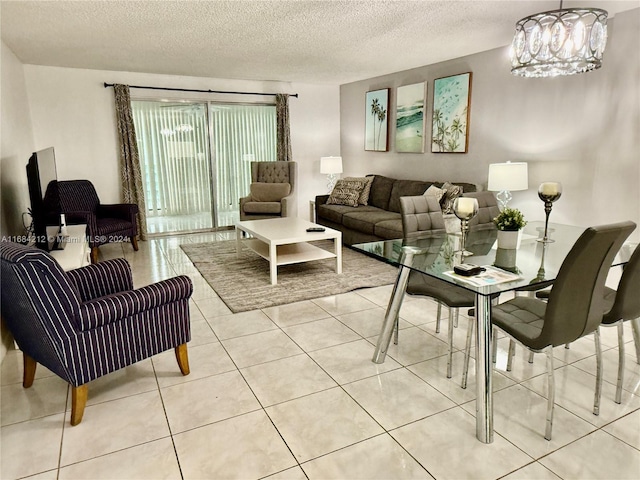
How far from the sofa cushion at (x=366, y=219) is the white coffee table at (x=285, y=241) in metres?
0.64

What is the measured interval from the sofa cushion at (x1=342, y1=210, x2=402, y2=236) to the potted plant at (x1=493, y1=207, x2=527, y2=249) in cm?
256

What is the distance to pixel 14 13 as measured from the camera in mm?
3289

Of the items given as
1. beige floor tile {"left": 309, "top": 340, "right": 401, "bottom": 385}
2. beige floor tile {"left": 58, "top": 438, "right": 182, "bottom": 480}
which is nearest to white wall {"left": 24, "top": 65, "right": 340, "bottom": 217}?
beige floor tile {"left": 309, "top": 340, "right": 401, "bottom": 385}

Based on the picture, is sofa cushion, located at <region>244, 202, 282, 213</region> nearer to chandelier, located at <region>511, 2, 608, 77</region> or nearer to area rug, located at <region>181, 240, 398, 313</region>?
area rug, located at <region>181, 240, 398, 313</region>

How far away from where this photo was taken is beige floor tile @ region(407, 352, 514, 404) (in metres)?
2.37

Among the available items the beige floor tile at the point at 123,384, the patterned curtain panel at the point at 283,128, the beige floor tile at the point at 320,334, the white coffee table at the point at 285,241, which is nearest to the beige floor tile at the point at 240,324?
the beige floor tile at the point at 320,334

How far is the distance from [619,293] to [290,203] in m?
4.36

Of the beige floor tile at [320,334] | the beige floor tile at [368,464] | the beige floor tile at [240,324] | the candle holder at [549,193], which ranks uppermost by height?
the candle holder at [549,193]

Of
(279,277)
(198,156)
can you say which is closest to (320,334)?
(279,277)

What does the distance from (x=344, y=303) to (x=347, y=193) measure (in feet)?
8.96

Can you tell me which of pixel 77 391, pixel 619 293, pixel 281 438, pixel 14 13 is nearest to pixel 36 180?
pixel 14 13

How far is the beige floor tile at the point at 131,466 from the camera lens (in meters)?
1.80

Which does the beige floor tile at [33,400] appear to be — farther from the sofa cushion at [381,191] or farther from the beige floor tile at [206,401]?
the sofa cushion at [381,191]

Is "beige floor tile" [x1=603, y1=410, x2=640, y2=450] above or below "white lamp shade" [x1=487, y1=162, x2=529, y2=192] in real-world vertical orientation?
below
